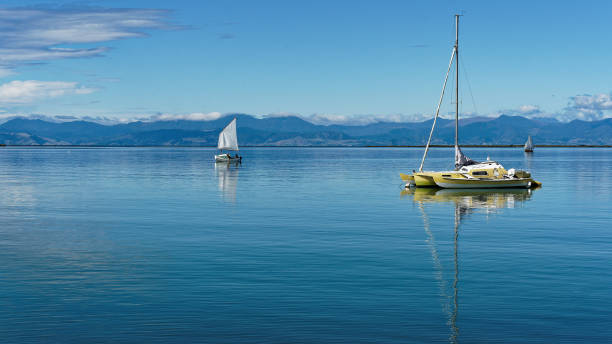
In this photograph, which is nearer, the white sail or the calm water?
the calm water

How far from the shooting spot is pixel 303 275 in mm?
25172

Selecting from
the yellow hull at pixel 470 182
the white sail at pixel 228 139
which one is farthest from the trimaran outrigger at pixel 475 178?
the white sail at pixel 228 139

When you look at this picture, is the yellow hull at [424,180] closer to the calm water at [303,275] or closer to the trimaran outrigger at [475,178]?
the trimaran outrigger at [475,178]

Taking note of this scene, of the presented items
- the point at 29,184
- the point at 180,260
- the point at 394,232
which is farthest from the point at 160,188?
the point at 180,260

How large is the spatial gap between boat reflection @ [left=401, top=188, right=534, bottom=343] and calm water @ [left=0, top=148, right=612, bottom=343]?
17cm

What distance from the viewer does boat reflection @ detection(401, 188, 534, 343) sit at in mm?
21109

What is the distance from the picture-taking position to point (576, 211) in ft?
168

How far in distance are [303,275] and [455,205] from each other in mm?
34918

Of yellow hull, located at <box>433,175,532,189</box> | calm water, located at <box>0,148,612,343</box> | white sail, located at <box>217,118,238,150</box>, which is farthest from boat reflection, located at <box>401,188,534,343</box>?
white sail, located at <box>217,118,238,150</box>

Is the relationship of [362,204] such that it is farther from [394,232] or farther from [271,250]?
[271,250]

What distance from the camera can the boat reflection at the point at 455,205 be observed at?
21109 mm

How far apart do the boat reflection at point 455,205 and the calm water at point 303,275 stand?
173 millimetres

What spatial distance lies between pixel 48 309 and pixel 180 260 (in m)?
8.84

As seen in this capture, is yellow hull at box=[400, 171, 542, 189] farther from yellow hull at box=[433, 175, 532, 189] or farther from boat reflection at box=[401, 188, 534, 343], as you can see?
boat reflection at box=[401, 188, 534, 343]
